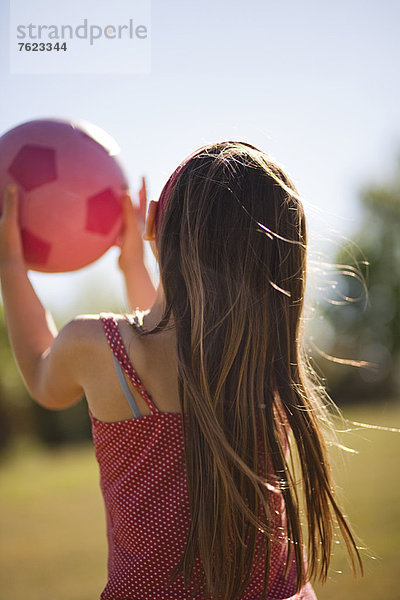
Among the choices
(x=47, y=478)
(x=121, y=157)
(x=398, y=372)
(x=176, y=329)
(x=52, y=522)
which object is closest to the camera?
(x=176, y=329)

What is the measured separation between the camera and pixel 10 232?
256 cm

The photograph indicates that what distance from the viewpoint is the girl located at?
6.40 ft

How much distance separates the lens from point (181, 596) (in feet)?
6.56

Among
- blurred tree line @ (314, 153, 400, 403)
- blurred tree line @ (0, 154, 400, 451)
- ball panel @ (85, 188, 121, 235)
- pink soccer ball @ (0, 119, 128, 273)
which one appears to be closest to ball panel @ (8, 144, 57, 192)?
pink soccer ball @ (0, 119, 128, 273)

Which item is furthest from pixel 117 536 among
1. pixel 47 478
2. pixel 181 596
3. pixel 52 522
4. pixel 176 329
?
pixel 47 478

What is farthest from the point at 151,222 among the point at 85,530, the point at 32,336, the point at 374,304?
the point at 374,304

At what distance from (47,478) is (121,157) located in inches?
486

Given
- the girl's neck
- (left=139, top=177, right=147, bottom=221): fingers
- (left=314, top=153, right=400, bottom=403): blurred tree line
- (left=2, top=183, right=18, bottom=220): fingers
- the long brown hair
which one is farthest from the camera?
(left=314, top=153, right=400, bottom=403): blurred tree line

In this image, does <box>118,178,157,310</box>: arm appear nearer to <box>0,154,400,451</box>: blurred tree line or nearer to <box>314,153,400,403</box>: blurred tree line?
<box>0,154,400,451</box>: blurred tree line

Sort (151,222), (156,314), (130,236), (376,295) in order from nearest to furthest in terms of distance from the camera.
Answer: (156,314), (151,222), (130,236), (376,295)

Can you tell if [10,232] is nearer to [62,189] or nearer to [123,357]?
→ [62,189]

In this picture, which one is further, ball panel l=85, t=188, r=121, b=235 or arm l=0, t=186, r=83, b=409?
ball panel l=85, t=188, r=121, b=235

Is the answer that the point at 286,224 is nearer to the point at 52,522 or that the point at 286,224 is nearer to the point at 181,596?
the point at 181,596

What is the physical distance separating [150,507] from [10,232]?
3.76 ft
